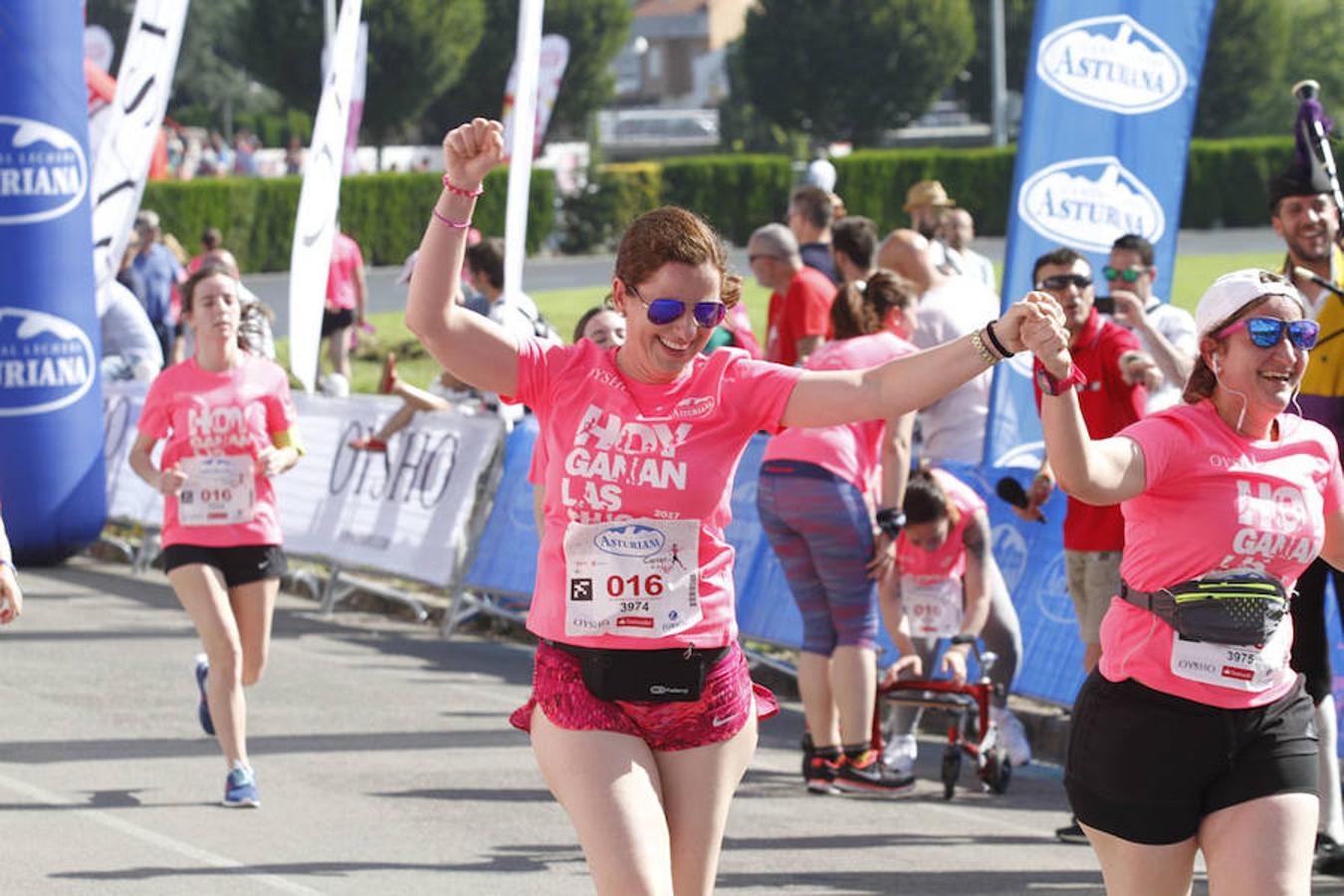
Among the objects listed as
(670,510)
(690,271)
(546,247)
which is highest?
(690,271)

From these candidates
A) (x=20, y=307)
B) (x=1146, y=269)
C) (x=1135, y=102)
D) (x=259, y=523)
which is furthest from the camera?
(x=20, y=307)

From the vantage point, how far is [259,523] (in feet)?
29.3

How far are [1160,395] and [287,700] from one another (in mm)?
4267

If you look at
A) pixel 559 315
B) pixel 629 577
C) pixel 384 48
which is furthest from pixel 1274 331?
pixel 384 48

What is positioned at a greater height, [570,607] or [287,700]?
[570,607]

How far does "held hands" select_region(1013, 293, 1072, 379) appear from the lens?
4504 millimetres

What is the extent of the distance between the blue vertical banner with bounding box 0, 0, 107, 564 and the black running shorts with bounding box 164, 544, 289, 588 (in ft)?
14.4

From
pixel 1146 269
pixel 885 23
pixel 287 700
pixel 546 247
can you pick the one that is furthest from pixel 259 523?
pixel 885 23

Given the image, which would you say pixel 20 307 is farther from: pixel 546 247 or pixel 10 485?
pixel 546 247

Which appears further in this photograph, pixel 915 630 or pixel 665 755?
pixel 915 630

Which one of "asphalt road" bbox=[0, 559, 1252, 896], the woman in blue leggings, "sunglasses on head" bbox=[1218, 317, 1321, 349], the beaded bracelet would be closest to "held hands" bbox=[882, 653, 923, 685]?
the woman in blue leggings

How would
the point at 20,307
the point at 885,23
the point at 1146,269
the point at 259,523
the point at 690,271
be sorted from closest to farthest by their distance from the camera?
the point at 690,271
the point at 259,523
the point at 1146,269
the point at 20,307
the point at 885,23

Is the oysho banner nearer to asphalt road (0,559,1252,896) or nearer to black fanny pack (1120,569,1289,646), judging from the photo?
asphalt road (0,559,1252,896)

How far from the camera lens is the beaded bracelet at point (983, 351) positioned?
467 cm
